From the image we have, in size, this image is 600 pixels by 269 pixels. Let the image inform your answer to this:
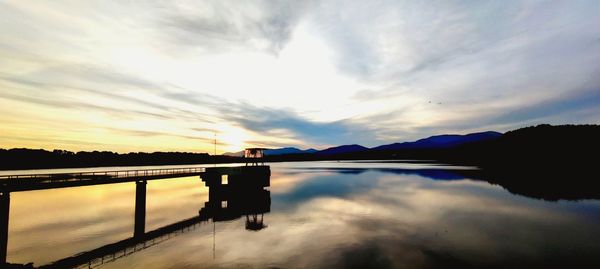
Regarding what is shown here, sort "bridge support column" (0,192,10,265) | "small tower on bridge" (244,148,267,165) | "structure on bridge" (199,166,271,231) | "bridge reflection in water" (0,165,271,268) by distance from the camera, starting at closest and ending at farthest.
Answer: "bridge support column" (0,192,10,265), "bridge reflection in water" (0,165,271,268), "structure on bridge" (199,166,271,231), "small tower on bridge" (244,148,267,165)

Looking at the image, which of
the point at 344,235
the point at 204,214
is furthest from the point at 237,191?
the point at 344,235

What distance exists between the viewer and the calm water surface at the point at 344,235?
23.2 metres

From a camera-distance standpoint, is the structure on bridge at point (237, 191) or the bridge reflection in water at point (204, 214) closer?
the bridge reflection in water at point (204, 214)

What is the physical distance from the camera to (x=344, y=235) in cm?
3106

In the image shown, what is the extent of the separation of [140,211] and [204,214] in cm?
998

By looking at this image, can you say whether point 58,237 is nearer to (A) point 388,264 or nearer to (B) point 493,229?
(A) point 388,264

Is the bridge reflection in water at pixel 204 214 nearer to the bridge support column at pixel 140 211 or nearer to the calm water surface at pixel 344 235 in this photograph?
the bridge support column at pixel 140 211

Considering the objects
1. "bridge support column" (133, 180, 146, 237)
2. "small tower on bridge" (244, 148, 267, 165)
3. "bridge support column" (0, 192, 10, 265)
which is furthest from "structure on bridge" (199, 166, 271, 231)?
"bridge support column" (0, 192, 10, 265)

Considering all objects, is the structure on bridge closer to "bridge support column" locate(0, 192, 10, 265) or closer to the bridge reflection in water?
the bridge reflection in water

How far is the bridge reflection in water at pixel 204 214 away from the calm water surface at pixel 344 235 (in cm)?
135

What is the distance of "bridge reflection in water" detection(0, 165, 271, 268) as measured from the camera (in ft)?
77.5

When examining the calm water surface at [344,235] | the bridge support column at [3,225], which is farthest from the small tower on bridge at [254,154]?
the bridge support column at [3,225]

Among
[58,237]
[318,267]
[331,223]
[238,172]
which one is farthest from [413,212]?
[58,237]

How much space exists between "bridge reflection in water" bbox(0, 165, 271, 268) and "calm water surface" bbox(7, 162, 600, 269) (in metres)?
1.35
